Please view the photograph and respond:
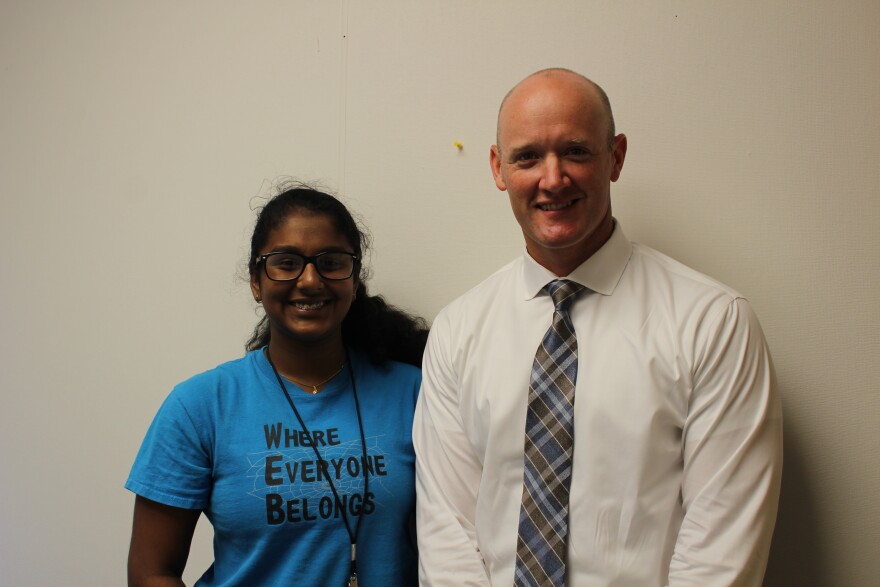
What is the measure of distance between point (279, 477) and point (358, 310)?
0.48 metres

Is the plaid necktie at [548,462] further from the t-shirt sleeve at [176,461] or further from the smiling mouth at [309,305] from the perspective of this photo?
the t-shirt sleeve at [176,461]

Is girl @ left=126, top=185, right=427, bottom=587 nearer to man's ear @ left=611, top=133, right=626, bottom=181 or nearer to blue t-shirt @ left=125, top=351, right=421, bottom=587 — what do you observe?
blue t-shirt @ left=125, top=351, right=421, bottom=587

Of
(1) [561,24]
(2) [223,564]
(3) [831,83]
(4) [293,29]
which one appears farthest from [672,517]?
(4) [293,29]

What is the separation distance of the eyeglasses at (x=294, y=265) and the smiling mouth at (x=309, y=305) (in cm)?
6

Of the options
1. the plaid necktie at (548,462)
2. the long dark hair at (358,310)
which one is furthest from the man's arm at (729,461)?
the long dark hair at (358,310)

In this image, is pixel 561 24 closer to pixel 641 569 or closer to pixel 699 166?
pixel 699 166

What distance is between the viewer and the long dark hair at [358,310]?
5.29 feet

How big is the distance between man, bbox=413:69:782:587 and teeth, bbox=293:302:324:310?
0.32 meters

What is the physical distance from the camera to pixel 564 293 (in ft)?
4.88

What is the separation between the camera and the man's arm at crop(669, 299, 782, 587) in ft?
4.11

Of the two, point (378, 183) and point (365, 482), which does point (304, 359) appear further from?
point (378, 183)

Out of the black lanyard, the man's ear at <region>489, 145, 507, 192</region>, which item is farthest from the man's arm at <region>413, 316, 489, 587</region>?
the man's ear at <region>489, 145, 507, 192</region>

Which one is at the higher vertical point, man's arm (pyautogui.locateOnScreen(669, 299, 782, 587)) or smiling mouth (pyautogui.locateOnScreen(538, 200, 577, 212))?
smiling mouth (pyautogui.locateOnScreen(538, 200, 577, 212))

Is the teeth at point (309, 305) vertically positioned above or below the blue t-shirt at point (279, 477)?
above
